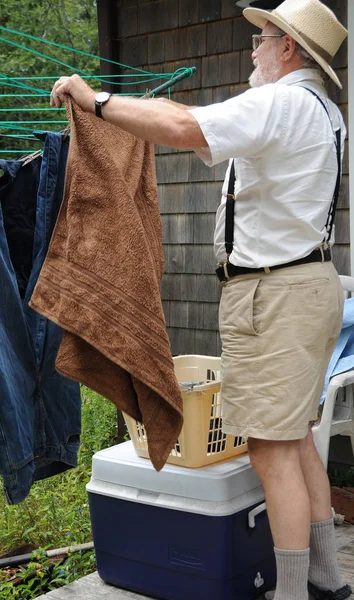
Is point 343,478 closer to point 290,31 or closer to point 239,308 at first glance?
point 239,308

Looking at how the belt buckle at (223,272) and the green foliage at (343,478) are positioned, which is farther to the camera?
the green foliage at (343,478)

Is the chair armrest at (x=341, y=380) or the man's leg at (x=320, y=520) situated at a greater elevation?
the chair armrest at (x=341, y=380)

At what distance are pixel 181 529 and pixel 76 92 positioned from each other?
1.45 meters

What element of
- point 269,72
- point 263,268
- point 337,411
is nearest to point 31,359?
point 263,268

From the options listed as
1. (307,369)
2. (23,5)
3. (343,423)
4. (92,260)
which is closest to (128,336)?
(92,260)

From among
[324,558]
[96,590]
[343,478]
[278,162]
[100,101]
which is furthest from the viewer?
[343,478]

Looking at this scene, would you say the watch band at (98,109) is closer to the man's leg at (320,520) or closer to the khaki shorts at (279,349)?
the khaki shorts at (279,349)

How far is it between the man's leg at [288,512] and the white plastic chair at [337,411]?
1.86ft

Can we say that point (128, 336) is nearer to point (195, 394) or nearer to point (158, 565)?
point (195, 394)

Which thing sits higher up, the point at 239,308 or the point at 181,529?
the point at 239,308

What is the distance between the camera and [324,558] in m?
2.77

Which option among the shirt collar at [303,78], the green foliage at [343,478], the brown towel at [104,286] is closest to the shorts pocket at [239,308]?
the brown towel at [104,286]

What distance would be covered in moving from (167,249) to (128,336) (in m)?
2.52

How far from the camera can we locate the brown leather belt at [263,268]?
8.30ft
